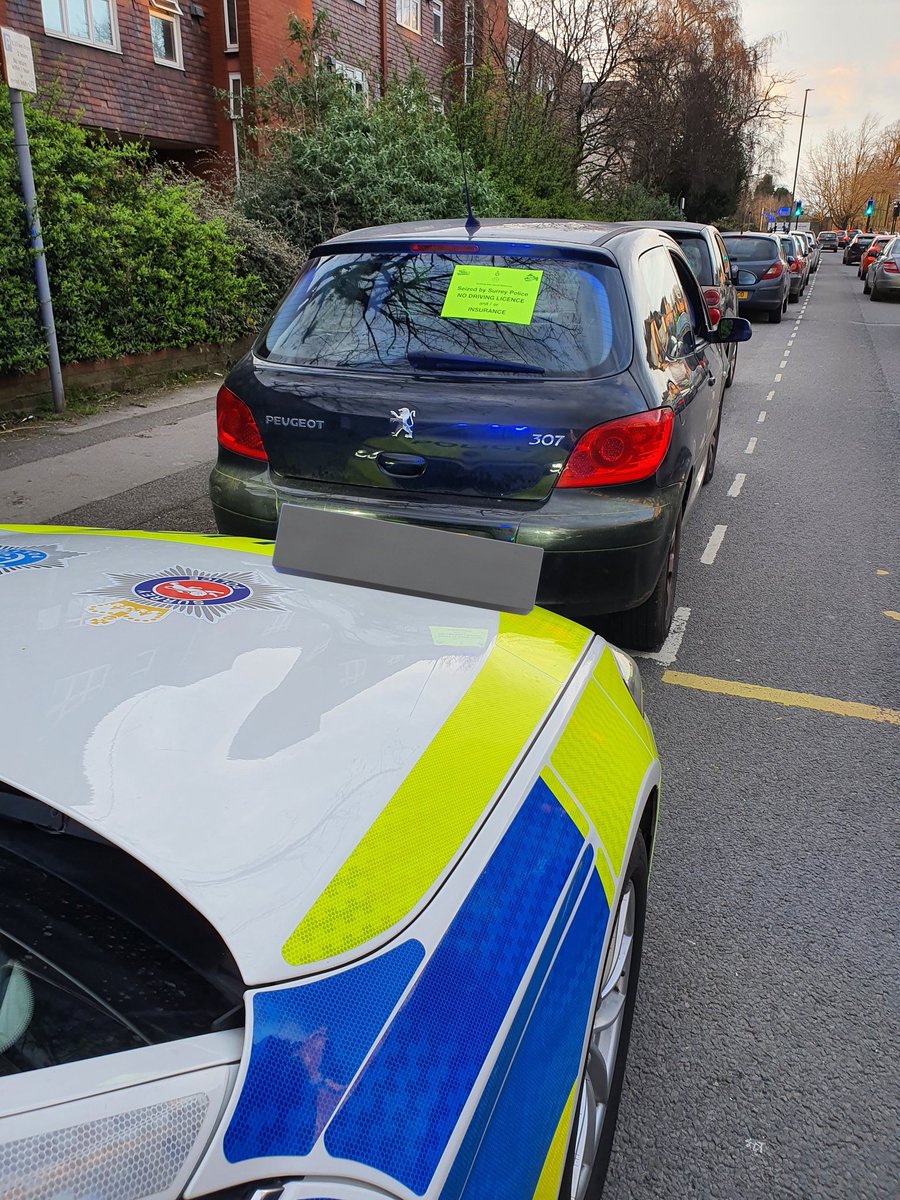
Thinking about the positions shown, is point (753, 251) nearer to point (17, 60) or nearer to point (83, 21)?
point (83, 21)

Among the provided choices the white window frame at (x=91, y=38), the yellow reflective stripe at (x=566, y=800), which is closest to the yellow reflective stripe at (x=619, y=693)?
the yellow reflective stripe at (x=566, y=800)

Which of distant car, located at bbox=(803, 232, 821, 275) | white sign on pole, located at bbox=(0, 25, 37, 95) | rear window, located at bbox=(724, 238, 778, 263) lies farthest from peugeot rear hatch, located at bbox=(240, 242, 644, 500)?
distant car, located at bbox=(803, 232, 821, 275)

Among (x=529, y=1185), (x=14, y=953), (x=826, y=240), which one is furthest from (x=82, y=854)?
(x=826, y=240)

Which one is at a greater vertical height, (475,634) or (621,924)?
(475,634)

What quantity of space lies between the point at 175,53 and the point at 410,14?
942 centimetres

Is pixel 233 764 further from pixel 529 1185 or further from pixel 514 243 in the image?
A: pixel 514 243

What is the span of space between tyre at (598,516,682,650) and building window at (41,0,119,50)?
54.2ft

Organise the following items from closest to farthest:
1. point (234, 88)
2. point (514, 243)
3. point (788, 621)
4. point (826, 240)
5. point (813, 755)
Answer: point (813, 755)
point (514, 243)
point (788, 621)
point (234, 88)
point (826, 240)

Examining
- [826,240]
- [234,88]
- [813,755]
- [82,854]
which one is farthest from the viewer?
[826,240]

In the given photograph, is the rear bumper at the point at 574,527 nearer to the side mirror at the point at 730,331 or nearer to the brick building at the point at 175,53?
the side mirror at the point at 730,331

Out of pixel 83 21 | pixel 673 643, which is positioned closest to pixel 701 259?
pixel 673 643

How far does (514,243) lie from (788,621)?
2.42m

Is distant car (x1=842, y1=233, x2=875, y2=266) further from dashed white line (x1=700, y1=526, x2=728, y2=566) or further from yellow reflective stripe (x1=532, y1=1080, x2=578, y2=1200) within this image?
yellow reflective stripe (x1=532, y1=1080, x2=578, y2=1200)

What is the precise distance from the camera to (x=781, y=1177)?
197 centimetres
